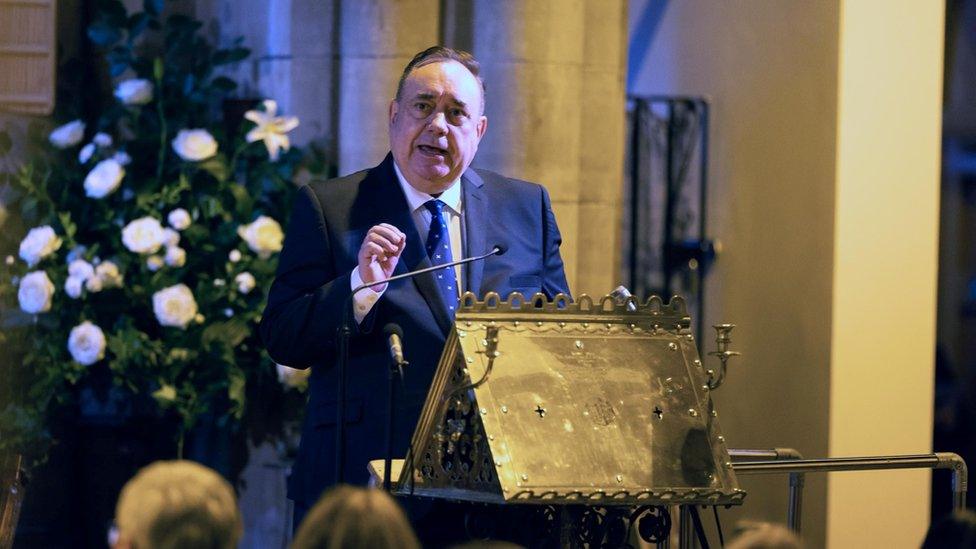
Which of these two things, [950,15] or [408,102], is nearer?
[408,102]

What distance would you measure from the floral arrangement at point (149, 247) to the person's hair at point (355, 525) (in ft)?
9.25

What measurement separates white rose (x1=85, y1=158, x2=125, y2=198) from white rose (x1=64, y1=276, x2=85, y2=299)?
0.26 meters

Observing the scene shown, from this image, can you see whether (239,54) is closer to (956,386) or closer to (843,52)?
(843,52)

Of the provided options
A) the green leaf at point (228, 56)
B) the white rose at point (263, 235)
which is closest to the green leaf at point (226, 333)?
the white rose at point (263, 235)

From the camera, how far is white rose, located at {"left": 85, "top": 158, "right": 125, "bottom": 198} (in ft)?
15.8

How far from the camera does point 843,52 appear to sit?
5.41 m

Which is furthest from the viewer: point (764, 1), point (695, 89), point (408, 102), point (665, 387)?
point (695, 89)

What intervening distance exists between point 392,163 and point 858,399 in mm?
2453

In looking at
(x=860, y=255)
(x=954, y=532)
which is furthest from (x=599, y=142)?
(x=954, y=532)

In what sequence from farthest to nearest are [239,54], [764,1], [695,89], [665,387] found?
[695,89] → [764,1] → [239,54] → [665,387]

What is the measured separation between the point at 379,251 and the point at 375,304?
27 centimetres

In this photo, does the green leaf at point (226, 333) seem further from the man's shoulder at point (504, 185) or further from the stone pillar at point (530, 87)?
the man's shoulder at point (504, 185)

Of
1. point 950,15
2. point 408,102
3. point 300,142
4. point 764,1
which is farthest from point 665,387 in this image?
point 950,15

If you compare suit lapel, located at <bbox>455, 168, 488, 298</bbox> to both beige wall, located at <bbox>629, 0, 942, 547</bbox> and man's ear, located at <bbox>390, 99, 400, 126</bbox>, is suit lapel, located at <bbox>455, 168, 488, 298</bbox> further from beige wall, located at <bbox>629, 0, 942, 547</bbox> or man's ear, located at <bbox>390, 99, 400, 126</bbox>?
beige wall, located at <bbox>629, 0, 942, 547</bbox>
